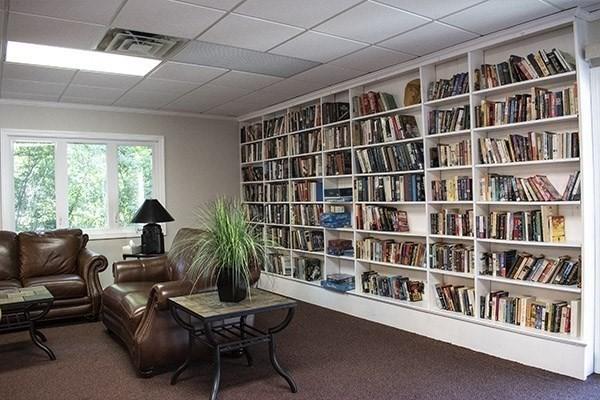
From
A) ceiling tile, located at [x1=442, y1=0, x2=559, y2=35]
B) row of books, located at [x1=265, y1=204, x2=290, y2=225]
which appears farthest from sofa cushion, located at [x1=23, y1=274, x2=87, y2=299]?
ceiling tile, located at [x1=442, y1=0, x2=559, y2=35]

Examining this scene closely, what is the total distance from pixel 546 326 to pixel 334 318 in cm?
195

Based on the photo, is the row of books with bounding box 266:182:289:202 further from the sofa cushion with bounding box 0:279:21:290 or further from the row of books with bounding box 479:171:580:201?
the sofa cushion with bounding box 0:279:21:290

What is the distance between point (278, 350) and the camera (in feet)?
11.9

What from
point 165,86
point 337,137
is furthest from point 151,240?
point 337,137

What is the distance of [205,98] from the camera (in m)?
5.42

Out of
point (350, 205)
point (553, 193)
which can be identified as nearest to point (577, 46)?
point (553, 193)

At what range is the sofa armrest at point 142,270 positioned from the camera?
13.9 ft

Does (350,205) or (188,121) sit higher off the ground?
(188,121)

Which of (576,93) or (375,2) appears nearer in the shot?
(375,2)

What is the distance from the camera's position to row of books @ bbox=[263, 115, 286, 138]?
5.84 meters

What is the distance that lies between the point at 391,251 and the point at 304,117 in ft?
6.49

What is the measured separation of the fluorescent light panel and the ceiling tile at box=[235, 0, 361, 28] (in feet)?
4.49

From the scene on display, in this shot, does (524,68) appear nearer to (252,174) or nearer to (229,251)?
(229,251)

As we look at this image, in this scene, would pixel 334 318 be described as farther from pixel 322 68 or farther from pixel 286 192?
pixel 322 68
